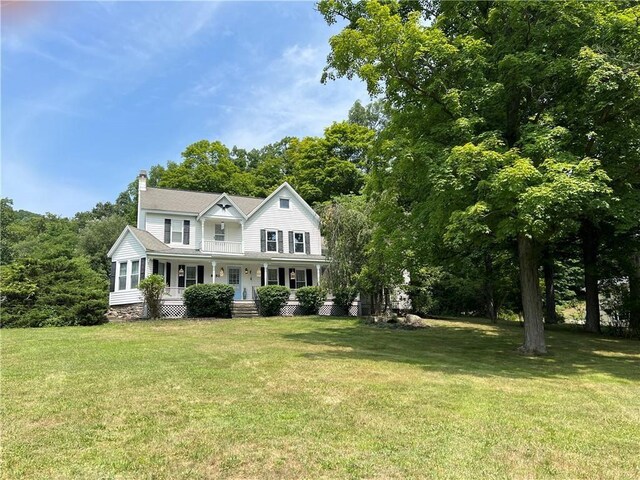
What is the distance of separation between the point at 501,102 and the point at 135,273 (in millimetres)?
20659

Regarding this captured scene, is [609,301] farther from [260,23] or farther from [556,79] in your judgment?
[260,23]

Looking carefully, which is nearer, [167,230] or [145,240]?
[145,240]

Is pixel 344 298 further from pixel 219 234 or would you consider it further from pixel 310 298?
pixel 219 234

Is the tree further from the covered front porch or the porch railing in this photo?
the porch railing

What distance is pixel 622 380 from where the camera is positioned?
9.16 meters

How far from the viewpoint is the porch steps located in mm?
23969

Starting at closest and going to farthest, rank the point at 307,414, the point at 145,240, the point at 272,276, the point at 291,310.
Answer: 1. the point at 307,414
2. the point at 145,240
3. the point at 291,310
4. the point at 272,276

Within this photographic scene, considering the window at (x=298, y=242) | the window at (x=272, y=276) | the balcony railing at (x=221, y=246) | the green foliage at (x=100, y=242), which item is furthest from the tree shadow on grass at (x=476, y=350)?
the green foliage at (x=100, y=242)

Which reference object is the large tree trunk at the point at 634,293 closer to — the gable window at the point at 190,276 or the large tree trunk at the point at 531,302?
the large tree trunk at the point at 531,302

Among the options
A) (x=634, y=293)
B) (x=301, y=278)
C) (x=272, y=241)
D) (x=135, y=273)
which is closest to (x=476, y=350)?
(x=634, y=293)

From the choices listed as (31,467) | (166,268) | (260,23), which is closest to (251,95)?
(260,23)

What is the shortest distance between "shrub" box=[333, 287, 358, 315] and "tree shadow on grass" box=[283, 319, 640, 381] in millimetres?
Answer: 4510

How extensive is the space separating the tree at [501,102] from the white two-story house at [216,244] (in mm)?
15329

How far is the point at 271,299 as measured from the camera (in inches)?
939
